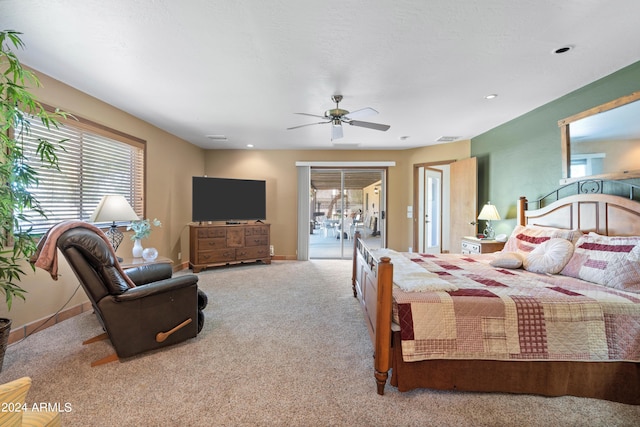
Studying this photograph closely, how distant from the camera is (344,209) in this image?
623 cm

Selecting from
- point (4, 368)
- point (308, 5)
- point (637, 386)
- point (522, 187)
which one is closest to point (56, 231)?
point (4, 368)

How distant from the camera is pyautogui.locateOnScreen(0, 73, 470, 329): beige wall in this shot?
2.79m

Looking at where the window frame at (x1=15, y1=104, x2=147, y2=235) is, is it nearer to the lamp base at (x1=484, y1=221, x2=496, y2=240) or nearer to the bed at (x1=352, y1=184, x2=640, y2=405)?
the bed at (x1=352, y1=184, x2=640, y2=405)

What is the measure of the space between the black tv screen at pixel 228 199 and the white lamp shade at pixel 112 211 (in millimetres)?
2048

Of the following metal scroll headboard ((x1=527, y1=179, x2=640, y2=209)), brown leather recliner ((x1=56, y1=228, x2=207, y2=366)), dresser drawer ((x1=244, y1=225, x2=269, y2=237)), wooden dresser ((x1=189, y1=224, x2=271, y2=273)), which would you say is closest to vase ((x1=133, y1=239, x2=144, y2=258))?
brown leather recliner ((x1=56, y1=228, x2=207, y2=366))

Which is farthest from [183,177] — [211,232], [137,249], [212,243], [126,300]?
[126,300]

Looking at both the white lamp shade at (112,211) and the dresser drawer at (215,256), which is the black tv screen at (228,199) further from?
the white lamp shade at (112,211)

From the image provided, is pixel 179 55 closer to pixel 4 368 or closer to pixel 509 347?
pixel 4 368

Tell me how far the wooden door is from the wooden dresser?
3621mm

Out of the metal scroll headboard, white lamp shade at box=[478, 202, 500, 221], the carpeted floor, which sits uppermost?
the metal scroll headboard

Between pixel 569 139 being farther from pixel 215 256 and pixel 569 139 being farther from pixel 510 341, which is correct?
pixel 215 256

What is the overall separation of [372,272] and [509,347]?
100cm

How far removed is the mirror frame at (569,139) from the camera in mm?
2406

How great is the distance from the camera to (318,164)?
600cm
